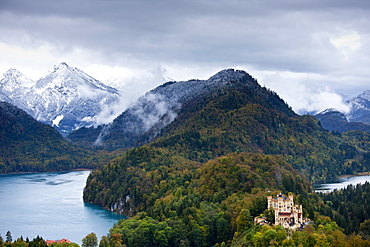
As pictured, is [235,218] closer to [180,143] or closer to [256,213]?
[256,213]

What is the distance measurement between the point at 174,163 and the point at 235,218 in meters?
68.2

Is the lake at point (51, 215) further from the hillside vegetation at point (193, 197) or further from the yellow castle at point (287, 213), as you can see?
the yellow castle at point (287, 213)

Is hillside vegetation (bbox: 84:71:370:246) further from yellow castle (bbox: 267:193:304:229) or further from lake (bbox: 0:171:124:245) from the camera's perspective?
lake (bbox: 0:171:124:245)

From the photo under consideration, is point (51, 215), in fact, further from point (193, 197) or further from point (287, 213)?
point (287, 213)

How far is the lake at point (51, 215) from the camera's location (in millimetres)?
113125

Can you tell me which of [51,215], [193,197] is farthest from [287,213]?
[51,215]

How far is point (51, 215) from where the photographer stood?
132000 mm

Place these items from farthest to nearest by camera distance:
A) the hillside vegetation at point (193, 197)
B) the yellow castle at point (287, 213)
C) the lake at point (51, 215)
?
the lake at point (51, 215), the hillside vegetation at point (193, 197), the yellow castle at point (287, 213)

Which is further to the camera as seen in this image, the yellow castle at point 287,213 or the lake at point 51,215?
the lake at point 51,215

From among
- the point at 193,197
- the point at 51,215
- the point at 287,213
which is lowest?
Answer: the point at 51,215

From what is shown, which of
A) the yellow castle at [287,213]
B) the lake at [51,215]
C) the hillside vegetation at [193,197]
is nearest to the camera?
the yellow castle at [287,213]

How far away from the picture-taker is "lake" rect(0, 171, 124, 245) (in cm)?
11312

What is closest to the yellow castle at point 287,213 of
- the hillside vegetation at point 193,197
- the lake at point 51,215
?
the hillside vegetation at point 193,197

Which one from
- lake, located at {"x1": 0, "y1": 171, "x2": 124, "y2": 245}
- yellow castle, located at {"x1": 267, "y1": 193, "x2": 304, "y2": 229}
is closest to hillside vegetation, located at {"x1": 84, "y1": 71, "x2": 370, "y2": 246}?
yellow castle, located at {"x1": 267, "y1": 193, "x2": 304, "y2": 229}
